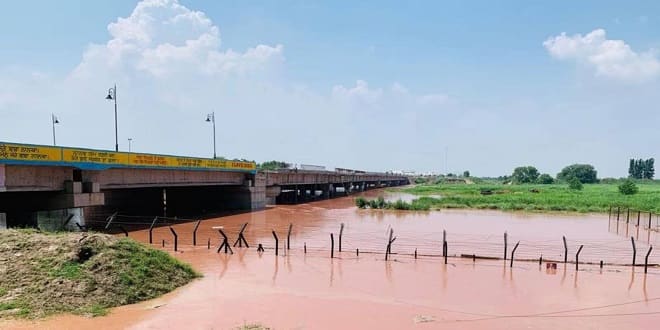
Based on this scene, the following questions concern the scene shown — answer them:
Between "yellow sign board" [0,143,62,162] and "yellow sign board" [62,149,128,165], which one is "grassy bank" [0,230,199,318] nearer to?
"yellow sign board" [0,143,62,162]

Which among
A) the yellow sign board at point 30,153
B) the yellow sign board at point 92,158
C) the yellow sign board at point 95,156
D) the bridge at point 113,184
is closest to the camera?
the yellow sign board at point 30,153

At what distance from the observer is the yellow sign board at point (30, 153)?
21.9 m

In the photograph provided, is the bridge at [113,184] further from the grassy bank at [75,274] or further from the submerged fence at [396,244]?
the grassy bank at [75,274]

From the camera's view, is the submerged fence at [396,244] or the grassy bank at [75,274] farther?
the submerged fence at [396,244]

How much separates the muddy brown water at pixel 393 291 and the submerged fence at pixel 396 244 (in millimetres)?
166

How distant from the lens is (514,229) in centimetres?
3622

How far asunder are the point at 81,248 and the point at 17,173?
1296cm

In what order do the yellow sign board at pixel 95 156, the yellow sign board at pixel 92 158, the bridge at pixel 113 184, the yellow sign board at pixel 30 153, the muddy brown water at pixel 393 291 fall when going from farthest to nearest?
1. the yellow sign board at pixel 95 156
2. the bridge at pixel 113 184
3. the yellow sign board at pixel 92 158
4. the yellow sign board at pixel 30 153
5. the muddy brown water at pixel 393 291

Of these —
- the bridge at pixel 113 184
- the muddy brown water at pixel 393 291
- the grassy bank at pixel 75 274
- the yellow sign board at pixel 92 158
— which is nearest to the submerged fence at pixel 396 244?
the muddy brown water at pixel 393 291

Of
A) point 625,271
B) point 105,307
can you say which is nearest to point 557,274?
point 625,271

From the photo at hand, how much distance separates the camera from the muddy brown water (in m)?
11.9

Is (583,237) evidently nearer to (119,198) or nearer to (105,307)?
(105,307)

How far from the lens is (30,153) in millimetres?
23109

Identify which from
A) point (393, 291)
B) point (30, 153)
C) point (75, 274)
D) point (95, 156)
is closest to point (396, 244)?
point (393, 291)
